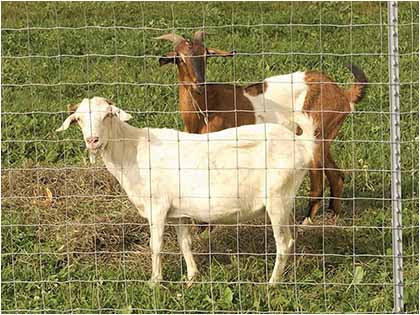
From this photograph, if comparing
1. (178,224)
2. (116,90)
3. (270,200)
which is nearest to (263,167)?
(270,200)

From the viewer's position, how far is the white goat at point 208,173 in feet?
23.2

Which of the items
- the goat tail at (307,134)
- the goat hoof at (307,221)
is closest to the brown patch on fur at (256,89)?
the goat hoof at (307,221)

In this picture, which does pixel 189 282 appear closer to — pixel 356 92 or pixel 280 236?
pixel 280 236

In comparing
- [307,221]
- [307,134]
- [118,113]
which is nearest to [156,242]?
[118,113]

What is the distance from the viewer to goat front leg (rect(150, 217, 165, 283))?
722cm

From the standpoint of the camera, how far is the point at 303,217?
8.54 m

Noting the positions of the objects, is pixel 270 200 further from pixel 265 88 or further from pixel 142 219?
pixel 265 88

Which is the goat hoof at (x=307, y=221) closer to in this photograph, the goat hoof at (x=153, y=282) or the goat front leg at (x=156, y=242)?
the goat front leg at (x=156, y=242)

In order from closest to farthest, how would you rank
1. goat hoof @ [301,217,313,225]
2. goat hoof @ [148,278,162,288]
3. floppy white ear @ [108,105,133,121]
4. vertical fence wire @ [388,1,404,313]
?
vertical fence wire @ [388,1,404,313] < goat hoof @ [148,278,162,288] < floppy white ear @ [108,105,133,121] < goat hoof @ [301,217,313,225]

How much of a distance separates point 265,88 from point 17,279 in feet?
8.44

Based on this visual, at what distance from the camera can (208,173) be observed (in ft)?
23.2

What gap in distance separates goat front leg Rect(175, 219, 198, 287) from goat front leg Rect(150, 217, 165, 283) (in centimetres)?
13

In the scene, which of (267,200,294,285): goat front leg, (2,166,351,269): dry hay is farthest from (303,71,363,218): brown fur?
(267,200,294,285): goat front leg

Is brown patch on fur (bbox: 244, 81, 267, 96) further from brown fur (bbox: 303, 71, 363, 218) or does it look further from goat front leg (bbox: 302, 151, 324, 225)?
goat front leg (bbox: 302, 151, 324, 225)
